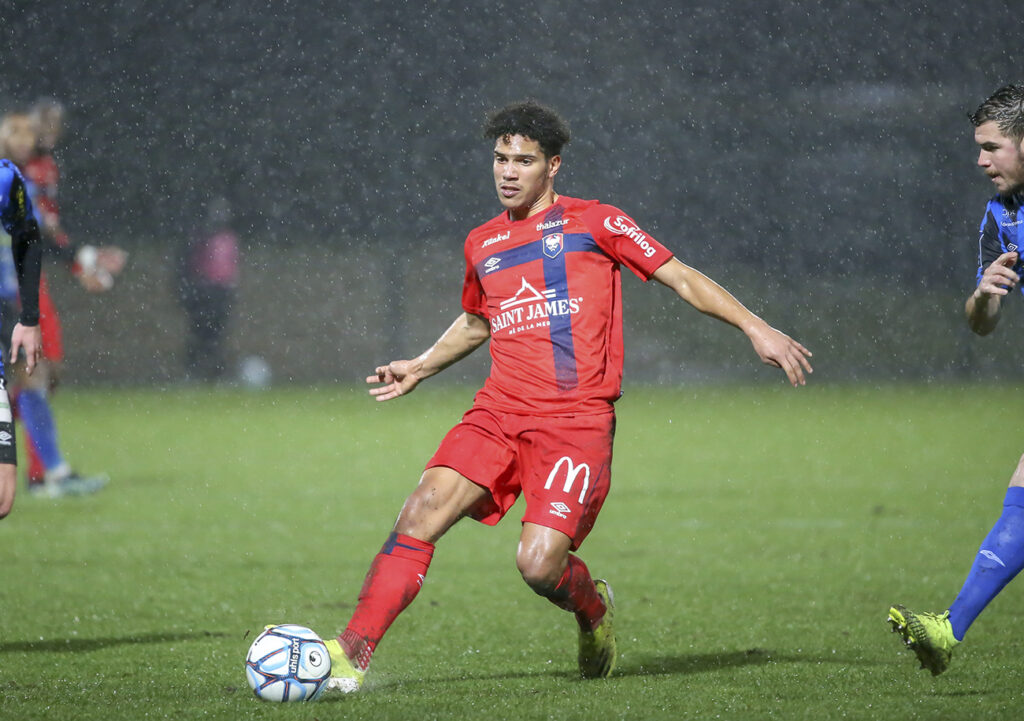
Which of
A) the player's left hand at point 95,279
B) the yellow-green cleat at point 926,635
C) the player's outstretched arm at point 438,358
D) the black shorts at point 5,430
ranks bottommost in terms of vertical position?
the yellow-green cleat at point 926,635

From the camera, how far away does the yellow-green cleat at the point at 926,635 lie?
12.5 feet

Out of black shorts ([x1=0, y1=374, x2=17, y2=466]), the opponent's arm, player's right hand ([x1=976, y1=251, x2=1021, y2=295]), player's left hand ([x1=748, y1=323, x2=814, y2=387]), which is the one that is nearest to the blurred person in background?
the opponent's arm

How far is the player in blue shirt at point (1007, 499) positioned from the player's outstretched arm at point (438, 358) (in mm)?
1624

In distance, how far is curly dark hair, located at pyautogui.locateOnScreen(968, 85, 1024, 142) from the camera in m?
4.01

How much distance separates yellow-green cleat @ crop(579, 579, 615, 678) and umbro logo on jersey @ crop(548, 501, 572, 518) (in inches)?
16.7

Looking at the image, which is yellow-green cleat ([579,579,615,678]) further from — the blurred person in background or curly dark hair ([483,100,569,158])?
the blurred person in background

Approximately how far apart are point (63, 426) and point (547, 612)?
934 centimetres

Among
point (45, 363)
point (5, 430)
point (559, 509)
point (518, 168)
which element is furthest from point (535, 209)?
point (45, 363)

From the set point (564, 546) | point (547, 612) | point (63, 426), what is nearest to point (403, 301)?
point (63, 426)

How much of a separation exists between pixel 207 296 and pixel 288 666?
15726 mm

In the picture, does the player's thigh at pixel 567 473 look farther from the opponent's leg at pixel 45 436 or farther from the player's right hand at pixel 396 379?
the opponent's leg at pixel 45 436

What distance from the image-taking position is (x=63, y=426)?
13.6 meters

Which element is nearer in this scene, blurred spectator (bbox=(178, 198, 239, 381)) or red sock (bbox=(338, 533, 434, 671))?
red sock (bbox=(338, 533, 434, 671))

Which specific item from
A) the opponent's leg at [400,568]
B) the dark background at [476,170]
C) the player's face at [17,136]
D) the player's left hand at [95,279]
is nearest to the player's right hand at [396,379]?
the opponent's leg at [400,568]
